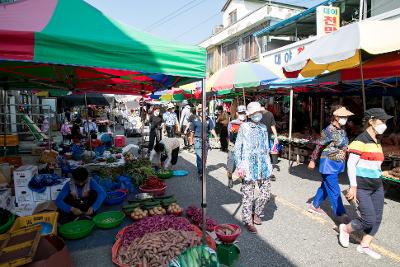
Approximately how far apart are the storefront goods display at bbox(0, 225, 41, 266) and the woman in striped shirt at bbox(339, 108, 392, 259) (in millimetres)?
3700

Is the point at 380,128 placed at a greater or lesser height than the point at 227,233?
greater

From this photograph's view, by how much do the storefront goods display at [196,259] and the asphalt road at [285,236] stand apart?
895 millimetres

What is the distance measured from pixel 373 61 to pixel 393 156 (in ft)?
8.03

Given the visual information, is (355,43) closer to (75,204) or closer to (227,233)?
(227,233)

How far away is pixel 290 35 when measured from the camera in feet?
61.8

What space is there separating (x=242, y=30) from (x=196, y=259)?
22677 millimetres

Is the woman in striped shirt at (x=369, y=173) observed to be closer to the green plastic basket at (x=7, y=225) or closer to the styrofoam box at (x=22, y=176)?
the green plastic basket at (x=7, y=225)

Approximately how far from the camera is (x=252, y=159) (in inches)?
173

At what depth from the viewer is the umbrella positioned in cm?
844

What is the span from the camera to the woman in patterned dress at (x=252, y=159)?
14.3ft

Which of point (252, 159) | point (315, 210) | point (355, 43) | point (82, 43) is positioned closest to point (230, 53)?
point (355, 43)

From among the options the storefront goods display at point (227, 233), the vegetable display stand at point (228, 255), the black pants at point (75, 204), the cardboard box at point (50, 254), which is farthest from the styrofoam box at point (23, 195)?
the vegetable display stand at point (228, 255)

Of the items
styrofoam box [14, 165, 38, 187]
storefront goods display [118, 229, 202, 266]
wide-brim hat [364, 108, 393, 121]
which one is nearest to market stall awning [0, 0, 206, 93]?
storefront goods display [118, 229, 202, 266]

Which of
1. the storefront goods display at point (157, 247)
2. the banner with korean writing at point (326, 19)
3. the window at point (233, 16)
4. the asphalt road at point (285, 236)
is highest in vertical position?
the window at point (233, 16)
